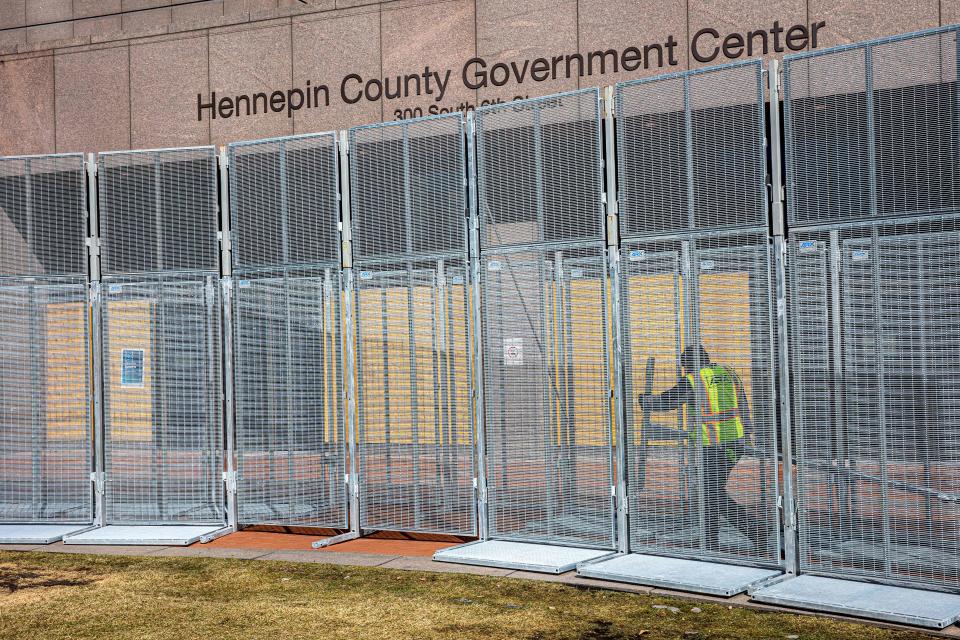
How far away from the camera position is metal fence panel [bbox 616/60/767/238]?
7.33 metres

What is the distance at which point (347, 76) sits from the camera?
15125 mm

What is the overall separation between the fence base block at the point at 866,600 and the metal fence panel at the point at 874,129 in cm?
242

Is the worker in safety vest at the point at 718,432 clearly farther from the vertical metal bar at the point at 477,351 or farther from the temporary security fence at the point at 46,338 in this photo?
the temporary security fence at the point at 46,338

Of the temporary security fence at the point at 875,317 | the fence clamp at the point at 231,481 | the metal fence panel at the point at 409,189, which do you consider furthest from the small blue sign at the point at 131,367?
the temporary security fence at the point at 875,317

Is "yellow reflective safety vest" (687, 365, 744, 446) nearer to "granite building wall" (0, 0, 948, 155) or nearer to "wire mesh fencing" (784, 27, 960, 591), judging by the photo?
"wire mesh fencing" (784, 27, 960, 591)

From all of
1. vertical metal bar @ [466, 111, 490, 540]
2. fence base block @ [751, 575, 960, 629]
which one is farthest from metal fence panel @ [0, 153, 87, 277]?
fence base block @ [751, 575, 960, 629]

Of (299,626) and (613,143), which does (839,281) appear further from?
(299,626)

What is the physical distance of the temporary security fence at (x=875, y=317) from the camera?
6508 mm

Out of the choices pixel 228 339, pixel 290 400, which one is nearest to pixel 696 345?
pixel 290 400

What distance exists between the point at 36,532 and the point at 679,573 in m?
6.22

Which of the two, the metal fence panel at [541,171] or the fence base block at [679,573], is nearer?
the fence base block at [679,573]

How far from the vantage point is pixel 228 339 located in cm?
983

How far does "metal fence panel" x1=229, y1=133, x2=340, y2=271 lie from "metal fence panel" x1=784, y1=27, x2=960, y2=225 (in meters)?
4.25

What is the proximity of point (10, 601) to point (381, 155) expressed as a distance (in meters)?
4.69
